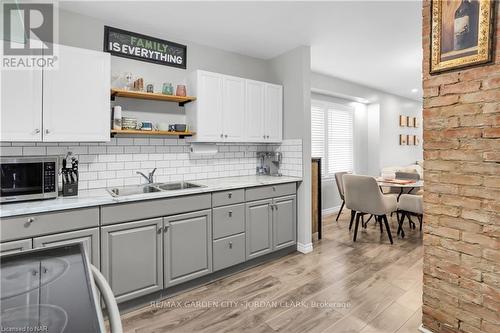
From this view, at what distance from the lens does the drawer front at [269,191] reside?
9.70ft

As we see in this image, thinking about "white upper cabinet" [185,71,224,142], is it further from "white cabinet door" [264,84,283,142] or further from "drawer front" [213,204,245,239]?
"drawer front" [213,204,245,239]

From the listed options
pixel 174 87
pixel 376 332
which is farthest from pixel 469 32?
pixel 174 87

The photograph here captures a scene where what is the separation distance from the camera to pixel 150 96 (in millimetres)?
2748

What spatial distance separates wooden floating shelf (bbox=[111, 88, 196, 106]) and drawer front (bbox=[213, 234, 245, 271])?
1.50 m

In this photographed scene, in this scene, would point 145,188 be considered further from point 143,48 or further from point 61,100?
point 143,48

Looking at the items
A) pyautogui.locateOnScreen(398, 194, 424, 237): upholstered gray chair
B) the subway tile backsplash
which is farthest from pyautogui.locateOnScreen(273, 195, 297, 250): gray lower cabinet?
pyautogui.locateOnScreen(398, 194, 424, 237): upholstered gray chair

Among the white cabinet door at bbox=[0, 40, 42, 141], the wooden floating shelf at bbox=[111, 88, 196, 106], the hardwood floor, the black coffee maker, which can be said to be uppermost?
the wooden floating shelf at bbox=[111, 88, 196, 106]

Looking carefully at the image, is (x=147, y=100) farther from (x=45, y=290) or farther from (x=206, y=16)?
(x=45, y=290)

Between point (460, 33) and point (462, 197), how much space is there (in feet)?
3.19

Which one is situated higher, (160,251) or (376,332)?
(160,251)

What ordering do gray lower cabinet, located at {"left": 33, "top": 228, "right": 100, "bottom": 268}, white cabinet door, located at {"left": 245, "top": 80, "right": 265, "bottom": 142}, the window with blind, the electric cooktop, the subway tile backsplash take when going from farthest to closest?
the window with blind
white cabinet door, located at {"left": 245, "top": 80, "right": 265, "bottom": 142}
the subway tile backsplash
gray lower cabinet, located at {"left": 33, "top": 228, "right": 100, "bottom": 268}
the electric cooktop

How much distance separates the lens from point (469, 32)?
5.24 ft

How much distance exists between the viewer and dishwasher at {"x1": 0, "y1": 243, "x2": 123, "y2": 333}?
63 centimetres

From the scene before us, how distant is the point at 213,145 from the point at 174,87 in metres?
0.78
